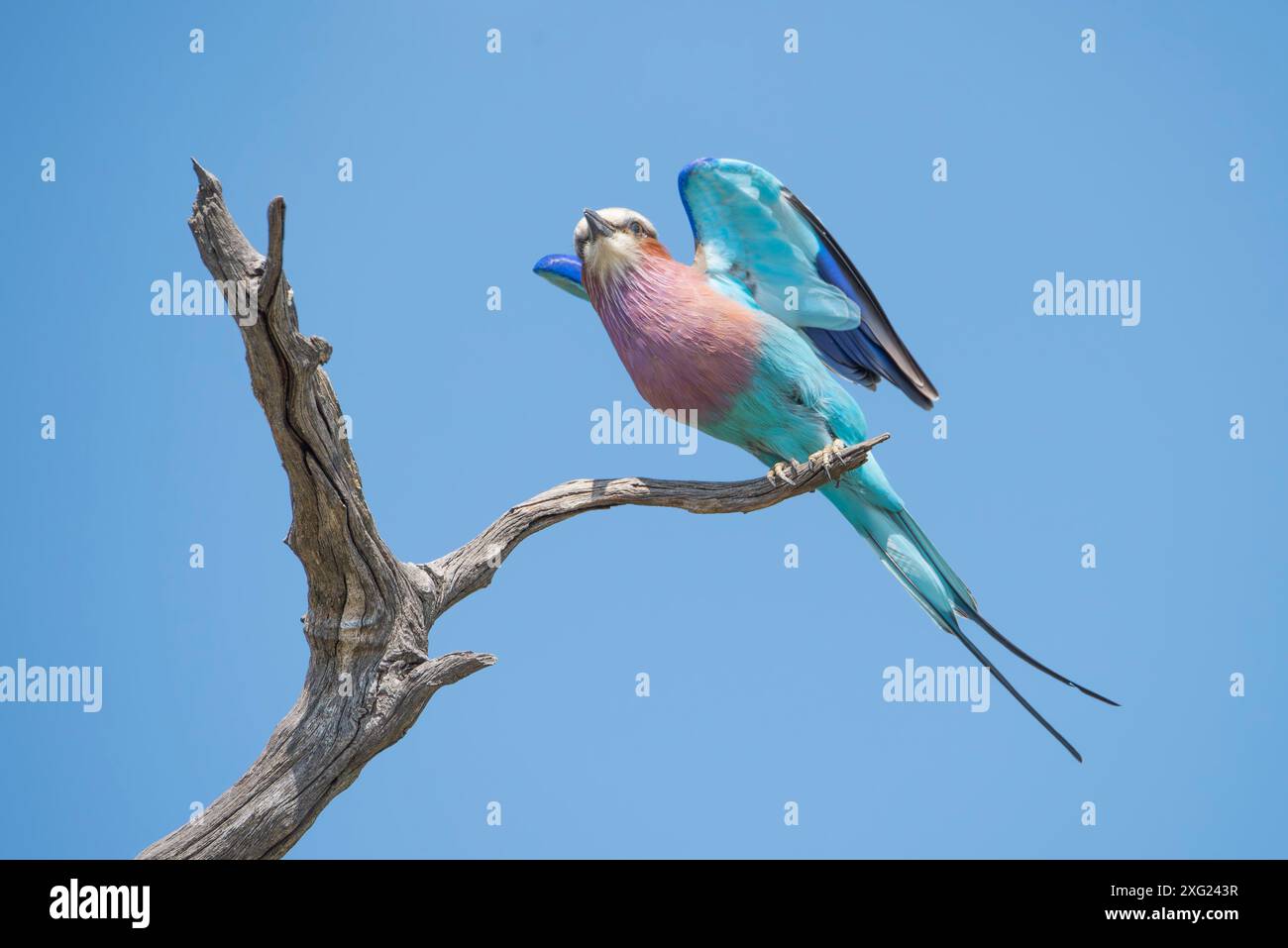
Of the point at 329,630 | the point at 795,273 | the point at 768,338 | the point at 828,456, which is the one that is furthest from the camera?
the point at 795,273

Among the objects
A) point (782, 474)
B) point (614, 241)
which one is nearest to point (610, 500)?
point (782, 474)

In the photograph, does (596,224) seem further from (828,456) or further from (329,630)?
(329,630)

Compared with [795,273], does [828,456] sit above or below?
below

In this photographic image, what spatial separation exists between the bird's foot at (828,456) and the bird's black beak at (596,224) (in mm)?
1130

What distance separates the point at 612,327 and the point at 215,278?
5.26ft

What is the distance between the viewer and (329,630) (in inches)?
163

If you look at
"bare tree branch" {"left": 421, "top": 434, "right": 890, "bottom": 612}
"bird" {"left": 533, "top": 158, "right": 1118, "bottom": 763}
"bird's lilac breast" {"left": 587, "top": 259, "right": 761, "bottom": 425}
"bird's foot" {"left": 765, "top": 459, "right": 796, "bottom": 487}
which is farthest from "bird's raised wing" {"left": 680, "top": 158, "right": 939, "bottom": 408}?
"bird's foot" {"left": 765, "top": 459, "right": 796, "bottom": 487}

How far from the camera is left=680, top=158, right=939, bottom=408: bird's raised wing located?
4.78 m

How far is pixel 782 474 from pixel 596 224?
3.78 ft

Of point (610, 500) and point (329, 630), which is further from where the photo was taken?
point (610, 500)

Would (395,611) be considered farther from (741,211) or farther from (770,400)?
(741,211)

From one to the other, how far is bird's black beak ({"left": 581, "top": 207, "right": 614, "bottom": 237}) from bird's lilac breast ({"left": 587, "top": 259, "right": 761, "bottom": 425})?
17cm

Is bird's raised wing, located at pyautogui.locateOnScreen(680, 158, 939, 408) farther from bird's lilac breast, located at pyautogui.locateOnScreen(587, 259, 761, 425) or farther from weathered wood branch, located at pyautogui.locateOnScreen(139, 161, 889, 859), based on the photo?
weathered wood branch, located at pyautogui.locateOnScreen(139, 161, 889, 859)

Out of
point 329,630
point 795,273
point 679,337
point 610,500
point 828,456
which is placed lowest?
point 329,630
